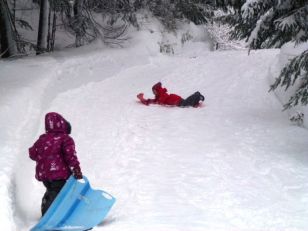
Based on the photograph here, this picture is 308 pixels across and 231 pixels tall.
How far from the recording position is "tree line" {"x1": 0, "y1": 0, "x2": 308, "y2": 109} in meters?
9.00

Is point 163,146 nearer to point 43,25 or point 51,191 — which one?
point 51,191

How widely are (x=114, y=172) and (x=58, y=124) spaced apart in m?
2.05

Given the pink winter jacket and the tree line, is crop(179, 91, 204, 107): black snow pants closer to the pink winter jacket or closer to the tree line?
the tree line

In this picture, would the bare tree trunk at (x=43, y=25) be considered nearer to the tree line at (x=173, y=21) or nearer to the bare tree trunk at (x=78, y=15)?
the tree line at (x=173, y=21)

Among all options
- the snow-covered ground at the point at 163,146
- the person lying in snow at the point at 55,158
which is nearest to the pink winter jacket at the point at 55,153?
the person lying in snow at the point at 55,158

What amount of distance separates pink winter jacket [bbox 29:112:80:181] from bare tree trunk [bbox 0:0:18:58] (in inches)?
370

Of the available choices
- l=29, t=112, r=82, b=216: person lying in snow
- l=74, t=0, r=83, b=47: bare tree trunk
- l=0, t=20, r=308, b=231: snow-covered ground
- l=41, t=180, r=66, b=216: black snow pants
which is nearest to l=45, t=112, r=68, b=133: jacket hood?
l=29, t=112, r=82, b=216: person lying in snow

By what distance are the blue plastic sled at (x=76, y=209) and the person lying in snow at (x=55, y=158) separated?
20 centimetres

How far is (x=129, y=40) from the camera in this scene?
70.0 ft

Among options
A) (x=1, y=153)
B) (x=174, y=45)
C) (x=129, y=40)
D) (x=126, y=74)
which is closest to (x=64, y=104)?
(x=1, y=153)

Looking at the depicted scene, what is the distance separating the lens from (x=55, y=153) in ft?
19.4

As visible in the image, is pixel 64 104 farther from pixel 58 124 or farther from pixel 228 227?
pixel 228 227

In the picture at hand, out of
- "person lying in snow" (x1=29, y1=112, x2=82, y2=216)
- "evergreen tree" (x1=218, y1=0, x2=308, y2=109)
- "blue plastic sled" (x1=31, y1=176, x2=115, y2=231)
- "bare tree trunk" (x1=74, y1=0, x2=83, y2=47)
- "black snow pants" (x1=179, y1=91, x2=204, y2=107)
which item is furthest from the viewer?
"bare tree trunk" (x1=74, y1=0, x2=83, y2=47)

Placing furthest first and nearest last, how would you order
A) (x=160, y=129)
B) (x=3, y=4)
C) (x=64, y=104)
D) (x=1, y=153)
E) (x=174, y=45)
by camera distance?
(x=174, y=45), (x=3, y=4), (x=64, y=104), (x=160, y=129), (x=1, y=153)
